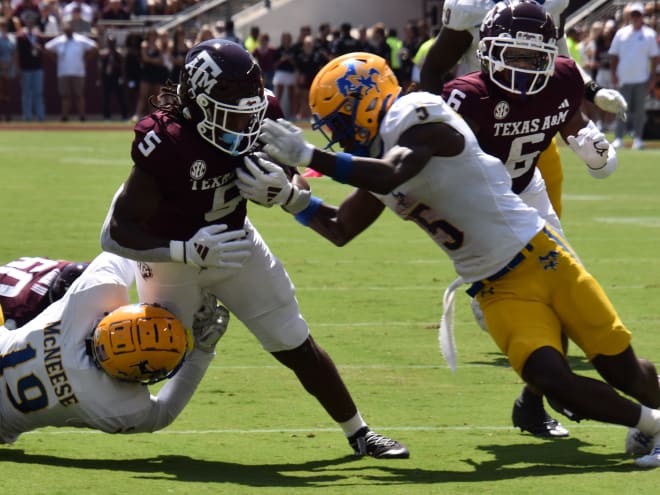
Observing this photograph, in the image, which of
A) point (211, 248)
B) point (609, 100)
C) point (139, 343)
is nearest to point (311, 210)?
point (211, 248)

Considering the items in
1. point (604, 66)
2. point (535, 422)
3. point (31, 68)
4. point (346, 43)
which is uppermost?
point (535, 422)

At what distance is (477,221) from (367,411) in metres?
1.45

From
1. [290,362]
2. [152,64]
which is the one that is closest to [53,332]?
[290,362]

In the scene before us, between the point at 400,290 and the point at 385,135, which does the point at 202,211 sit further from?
the point at 400,290

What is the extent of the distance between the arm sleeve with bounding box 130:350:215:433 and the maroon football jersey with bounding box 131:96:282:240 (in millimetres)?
611

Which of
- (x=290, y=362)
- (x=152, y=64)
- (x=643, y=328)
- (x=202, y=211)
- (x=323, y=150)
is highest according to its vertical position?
(x=323, y=150)

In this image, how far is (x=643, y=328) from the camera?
28.1 ft

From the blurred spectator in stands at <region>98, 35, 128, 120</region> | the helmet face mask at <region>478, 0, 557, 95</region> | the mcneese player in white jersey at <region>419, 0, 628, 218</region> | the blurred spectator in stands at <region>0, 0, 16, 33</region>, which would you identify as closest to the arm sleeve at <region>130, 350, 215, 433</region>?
the helmet face mask at <region>478, 0, 557, 95</region>

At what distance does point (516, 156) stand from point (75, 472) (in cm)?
249

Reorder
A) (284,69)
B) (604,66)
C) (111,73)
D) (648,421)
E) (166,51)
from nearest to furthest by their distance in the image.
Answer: (648,421), (604,66), (166,51), (284,69), (111,73)

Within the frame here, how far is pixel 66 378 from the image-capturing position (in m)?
5.82

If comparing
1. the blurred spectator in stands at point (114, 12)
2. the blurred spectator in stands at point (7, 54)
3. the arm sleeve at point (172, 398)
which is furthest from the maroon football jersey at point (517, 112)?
the blurred spectator in stands at point (114, 12)

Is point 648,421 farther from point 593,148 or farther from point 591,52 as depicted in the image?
point 591,52

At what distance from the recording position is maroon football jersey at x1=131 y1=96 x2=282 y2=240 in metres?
5.64
